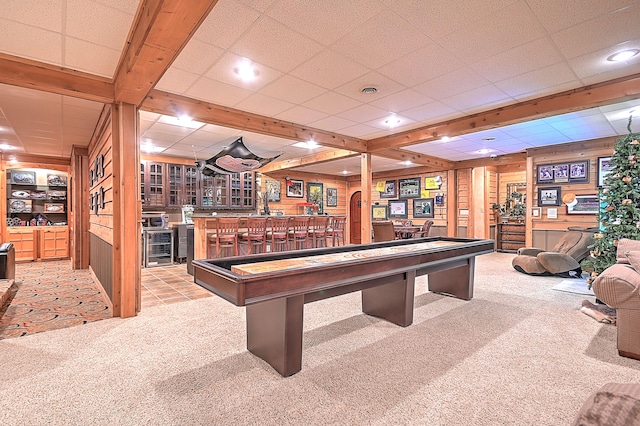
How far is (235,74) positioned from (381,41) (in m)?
1.59

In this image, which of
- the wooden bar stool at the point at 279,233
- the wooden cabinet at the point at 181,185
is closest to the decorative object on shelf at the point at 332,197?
the wooden cabinet at the point at 181,185

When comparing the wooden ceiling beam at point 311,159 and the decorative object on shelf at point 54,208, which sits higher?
the wooden ceiling beam at point 311,159

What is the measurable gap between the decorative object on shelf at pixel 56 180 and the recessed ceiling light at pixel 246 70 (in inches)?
302

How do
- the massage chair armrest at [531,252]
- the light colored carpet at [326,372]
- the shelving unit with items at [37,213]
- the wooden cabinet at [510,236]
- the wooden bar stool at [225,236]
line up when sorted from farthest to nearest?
the wooden cabinet at [510,236]
the shelving unit with items at [37,213]
the massage chair armrest at [531,252]
the wooden bar stool at [225,236]
the light colored carpet at [326,372]

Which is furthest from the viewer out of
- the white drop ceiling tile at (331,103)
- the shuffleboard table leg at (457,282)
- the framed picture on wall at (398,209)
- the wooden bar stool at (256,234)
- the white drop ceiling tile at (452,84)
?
the framed picture on wall at (398,209)

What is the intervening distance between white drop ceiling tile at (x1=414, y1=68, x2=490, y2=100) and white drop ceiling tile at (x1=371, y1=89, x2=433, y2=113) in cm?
11

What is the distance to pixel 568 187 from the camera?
7203 millimetres

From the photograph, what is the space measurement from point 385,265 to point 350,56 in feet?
6.62

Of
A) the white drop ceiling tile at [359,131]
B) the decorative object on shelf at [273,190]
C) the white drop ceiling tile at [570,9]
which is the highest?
the white drop ceiling tile at [570,9]

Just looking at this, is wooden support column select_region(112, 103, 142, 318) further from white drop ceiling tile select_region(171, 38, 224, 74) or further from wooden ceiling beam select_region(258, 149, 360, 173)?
wooden ceiling beam select_region(258, 149, 360, 173)

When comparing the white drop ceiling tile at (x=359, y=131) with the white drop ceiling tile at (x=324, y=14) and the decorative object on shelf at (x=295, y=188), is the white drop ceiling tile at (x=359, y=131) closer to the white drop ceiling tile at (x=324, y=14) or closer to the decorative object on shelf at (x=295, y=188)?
the white drop ceiling tile at (x=324, y=14)

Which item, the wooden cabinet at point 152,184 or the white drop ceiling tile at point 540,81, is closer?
the white drop ceiling tile at point 540,81

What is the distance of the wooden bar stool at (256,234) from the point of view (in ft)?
20.1

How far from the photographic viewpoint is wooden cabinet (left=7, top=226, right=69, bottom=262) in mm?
7703
